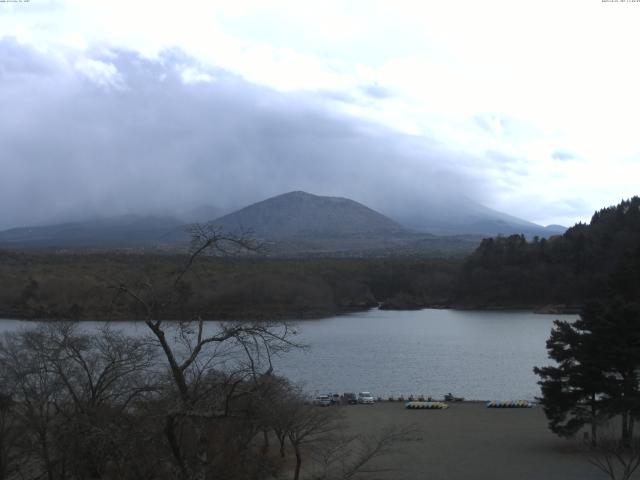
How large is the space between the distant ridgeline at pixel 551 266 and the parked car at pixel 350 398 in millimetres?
48619

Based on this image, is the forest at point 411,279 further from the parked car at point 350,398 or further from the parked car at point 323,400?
the parked car at point 323,400

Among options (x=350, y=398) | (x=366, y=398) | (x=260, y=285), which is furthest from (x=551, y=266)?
(x=350, y=398)

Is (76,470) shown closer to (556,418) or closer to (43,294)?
(556,418)

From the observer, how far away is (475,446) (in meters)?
19.9

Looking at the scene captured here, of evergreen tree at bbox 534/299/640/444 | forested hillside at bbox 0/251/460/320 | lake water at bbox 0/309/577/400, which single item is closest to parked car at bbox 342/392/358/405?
lake water at bbox 0/309/577/400

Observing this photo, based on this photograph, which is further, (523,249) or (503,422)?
(523,249)

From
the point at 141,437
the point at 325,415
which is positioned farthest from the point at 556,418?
the point at 141,437

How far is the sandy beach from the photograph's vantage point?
55.1 feet

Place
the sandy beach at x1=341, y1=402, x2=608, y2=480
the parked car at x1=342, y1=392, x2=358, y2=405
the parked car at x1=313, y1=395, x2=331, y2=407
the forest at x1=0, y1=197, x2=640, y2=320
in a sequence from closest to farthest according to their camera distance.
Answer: the sandy beach at x1=341, y1=402, x2=608, y2=480 < the parked car at x1=313, y1=395, x2=331, y2=407 < the parked car at x1=342, y1=392, x2=358, y2=405 < the forest at x1=0, y1=197, x2=640, y2=320

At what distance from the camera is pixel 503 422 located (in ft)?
76.8

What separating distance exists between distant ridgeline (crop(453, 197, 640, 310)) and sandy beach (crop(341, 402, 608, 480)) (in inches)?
1976

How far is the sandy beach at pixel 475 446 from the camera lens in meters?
16.8

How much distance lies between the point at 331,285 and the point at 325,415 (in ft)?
212

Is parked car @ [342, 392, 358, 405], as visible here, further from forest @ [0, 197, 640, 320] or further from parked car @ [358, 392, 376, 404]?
forest @ [0, 197, 640, 320]
